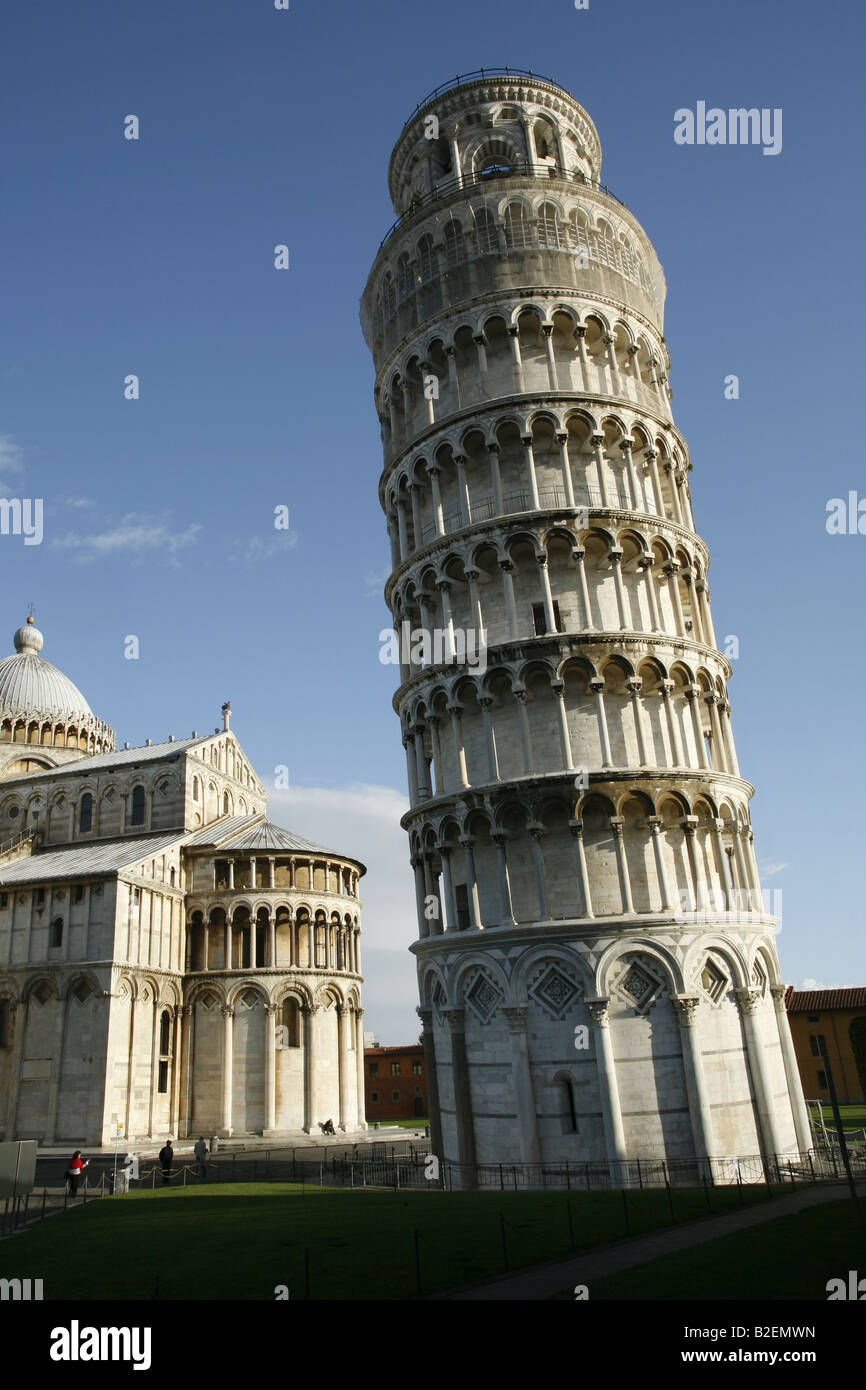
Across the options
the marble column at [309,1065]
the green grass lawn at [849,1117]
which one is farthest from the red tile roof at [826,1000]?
the marble column at [309,1065]

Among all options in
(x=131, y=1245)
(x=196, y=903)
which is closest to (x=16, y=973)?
(x=196, y=903)

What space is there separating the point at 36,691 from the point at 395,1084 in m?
45.6

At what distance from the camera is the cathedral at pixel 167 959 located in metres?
47.2

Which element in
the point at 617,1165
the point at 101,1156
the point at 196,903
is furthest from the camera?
the point at 196,903

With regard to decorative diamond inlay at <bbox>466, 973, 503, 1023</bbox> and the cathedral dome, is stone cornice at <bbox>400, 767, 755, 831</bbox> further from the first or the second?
the cathedral dome

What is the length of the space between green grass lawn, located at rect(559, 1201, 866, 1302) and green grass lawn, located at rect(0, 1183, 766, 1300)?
200 cm

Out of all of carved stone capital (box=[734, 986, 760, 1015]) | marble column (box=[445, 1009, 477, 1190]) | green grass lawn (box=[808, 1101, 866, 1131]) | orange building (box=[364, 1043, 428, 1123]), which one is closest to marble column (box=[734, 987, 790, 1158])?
carved stone capital (box=[734, 986, 760, 1015])

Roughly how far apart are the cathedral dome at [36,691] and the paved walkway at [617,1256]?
6510 centimetres

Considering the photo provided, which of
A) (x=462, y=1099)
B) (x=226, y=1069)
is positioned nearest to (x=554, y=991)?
(x=462, y=1099)

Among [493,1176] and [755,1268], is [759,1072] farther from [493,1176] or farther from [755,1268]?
[755,1268]
